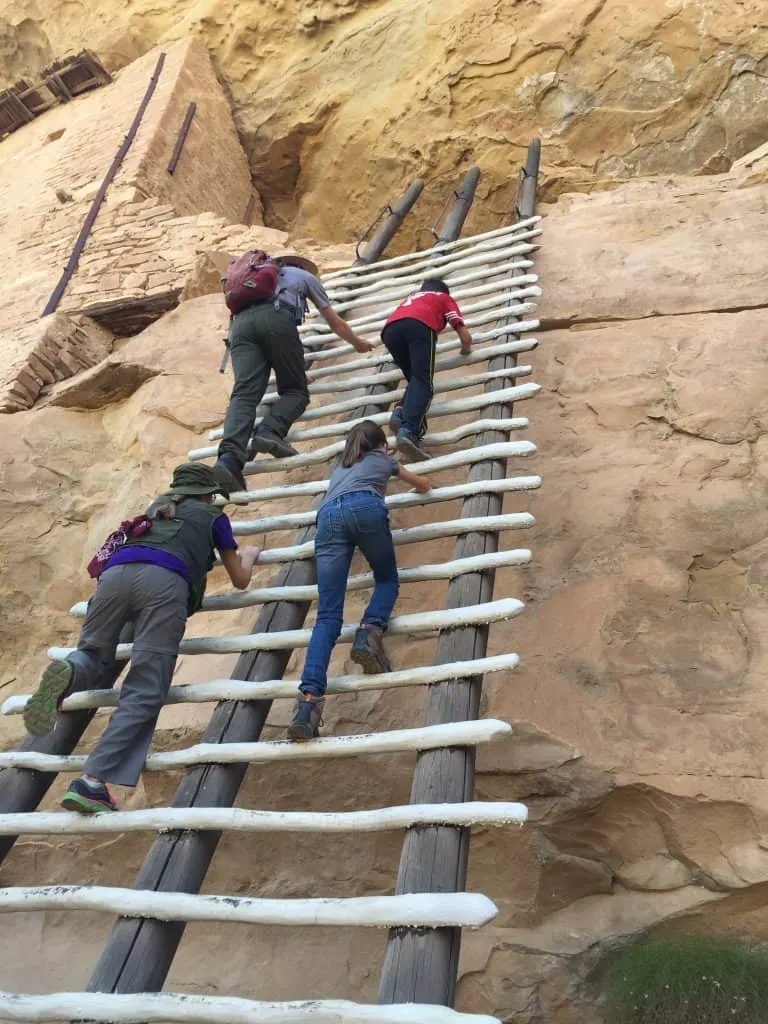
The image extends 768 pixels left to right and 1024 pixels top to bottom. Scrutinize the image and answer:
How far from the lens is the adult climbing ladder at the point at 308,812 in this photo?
1.35 m

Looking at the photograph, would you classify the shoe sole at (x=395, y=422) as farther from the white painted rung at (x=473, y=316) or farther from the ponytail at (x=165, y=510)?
the ponytail at (x=165, y=510)

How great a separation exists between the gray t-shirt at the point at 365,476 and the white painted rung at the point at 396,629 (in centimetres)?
37

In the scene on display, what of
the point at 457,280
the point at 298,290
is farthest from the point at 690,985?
the point at 457,280

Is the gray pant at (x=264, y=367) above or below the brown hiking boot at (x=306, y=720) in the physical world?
above

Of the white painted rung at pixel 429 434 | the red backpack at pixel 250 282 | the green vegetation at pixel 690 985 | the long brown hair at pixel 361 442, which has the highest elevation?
the red backpack at pixel 250 282

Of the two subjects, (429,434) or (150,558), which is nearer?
(150,558)

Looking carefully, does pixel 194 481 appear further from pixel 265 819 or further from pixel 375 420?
pixel 265 819

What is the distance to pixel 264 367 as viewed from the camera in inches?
118

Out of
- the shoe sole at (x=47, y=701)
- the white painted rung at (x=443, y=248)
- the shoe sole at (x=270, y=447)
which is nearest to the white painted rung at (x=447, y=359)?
the shoe sole at (x=270, y=447)

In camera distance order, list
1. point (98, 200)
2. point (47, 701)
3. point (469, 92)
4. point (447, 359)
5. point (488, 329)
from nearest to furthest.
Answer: point (47, 701)
point (447, 359)
point (488, 329)
point (98, 200)
point (469, 92)

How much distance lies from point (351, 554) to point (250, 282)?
126cm

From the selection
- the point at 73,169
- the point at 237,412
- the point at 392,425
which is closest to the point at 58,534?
the point at 237,412

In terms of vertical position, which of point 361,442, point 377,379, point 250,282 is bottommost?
point 377,379

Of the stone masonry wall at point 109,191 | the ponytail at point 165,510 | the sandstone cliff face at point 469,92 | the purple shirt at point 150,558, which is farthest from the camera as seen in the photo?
the sandstone cliff face at point 469,92
